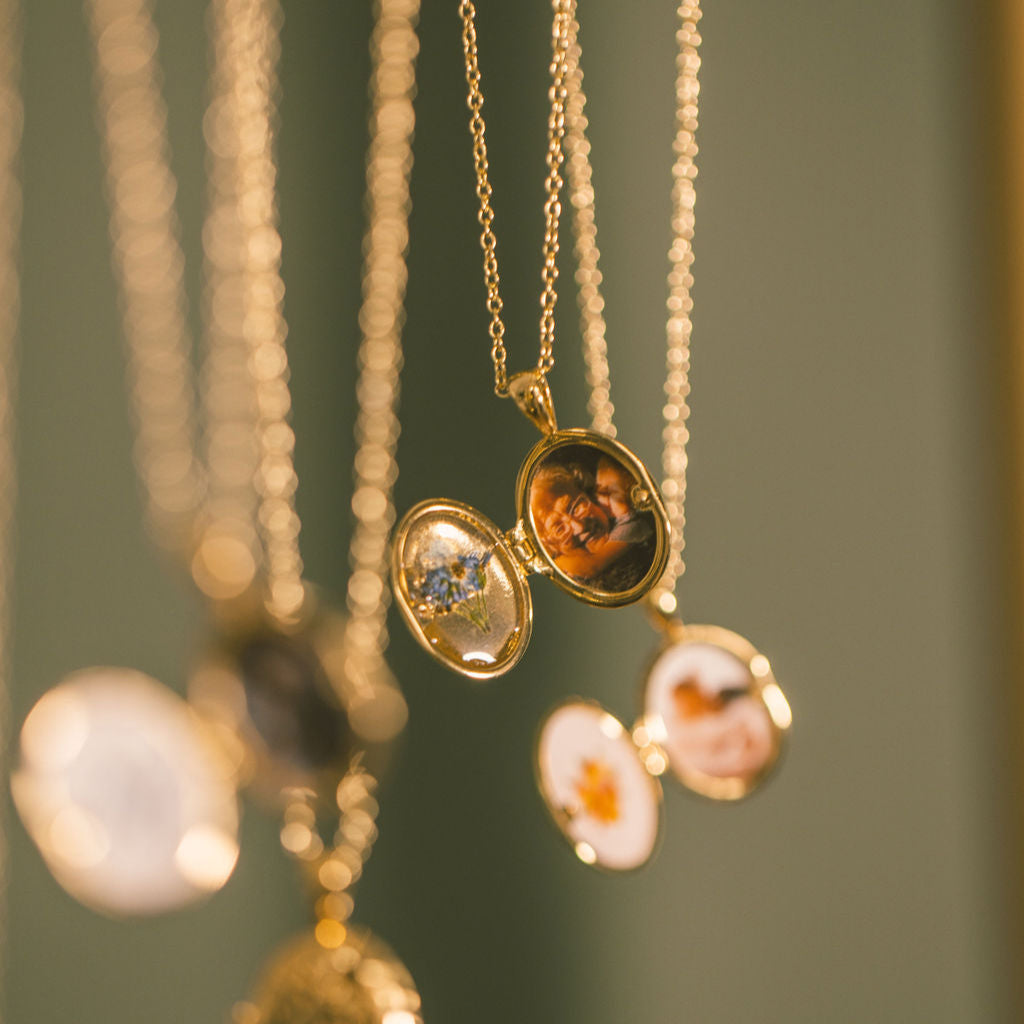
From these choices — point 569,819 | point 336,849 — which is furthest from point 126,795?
point 569,819

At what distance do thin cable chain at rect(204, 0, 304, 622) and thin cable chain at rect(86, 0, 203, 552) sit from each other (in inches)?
2.1

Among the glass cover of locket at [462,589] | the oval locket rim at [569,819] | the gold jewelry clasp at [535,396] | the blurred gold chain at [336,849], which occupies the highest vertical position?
the gold jewelry clasp at [535,396]

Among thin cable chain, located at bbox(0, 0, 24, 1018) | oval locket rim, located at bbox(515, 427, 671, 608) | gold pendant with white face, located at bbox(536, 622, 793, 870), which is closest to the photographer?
oval locket rim, located at bbox(515, 427, 671, 608)

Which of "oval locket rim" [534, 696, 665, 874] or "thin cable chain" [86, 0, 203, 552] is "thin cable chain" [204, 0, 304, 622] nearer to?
"thin cable chain" [86, 0, 203, 552]

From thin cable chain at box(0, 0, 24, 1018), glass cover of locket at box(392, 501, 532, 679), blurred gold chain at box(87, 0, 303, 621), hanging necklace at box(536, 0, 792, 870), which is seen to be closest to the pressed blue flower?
glass cover of locket at box(392, 501, 532, 679)

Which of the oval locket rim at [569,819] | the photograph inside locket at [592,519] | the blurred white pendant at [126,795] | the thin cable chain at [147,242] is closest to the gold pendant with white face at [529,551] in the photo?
the photograph inside locket at [592,519]

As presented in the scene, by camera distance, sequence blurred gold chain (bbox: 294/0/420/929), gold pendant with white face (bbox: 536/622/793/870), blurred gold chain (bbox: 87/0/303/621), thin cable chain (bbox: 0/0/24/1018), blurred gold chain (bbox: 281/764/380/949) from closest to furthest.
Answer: gold pendant with white face (bbox: 536/622/793/870) → blurred gold chain (bbox: 281/764/380/949) → blurred gold chain (bbox: 294/0/420/929) → blurred gold chain (bbox: 87/0/303/621) → thin cable chain (bbox: 0/0/24/1018)

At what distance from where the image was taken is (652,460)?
105 centimetres

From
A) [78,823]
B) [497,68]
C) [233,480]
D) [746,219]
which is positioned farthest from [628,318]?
[78,823]

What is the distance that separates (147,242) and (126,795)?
0.58 meters

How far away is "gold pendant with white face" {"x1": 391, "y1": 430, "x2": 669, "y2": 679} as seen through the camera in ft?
1.80

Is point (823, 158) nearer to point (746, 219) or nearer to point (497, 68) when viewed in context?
point (746, 219)

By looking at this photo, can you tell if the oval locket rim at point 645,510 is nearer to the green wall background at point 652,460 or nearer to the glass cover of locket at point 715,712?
the glass cover of locket at point 715,712

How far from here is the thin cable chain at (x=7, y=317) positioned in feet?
3.94
